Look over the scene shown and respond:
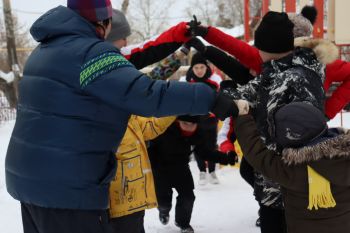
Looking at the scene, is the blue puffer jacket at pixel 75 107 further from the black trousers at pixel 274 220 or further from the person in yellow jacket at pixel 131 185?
the black trousers at pixel 274 220

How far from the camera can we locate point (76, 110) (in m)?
1.63

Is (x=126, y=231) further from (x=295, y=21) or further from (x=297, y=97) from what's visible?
(x=295, y=21)

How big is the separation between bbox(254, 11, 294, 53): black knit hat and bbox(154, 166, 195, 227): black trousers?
1803mm

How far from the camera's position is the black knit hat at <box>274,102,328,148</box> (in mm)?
1887

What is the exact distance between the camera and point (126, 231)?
2.41 m

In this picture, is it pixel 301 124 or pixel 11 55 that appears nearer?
pixel 301 124

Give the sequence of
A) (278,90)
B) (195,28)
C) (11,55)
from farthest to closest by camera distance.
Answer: (11,55) < (195,28) < (278,90)

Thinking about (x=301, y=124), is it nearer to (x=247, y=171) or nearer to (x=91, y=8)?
(x=91, y=8)

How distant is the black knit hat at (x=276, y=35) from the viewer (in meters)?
2.25

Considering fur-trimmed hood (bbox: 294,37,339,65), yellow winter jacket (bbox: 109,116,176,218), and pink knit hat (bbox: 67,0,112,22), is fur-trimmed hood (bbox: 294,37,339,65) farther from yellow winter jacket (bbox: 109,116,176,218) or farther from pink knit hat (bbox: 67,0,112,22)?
pink knit hat (bbox: 67,0,112,22)

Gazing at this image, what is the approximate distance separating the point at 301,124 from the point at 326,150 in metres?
0.16

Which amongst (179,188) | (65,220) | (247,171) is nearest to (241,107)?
(65,220)

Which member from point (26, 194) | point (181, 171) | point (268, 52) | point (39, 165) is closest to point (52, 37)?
point (39, 165)

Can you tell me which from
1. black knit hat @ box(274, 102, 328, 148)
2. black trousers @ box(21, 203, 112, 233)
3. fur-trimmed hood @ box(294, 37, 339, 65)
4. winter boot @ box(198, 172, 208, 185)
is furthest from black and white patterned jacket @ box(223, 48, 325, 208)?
winter boot @ box(198, 172, 208, 185)
